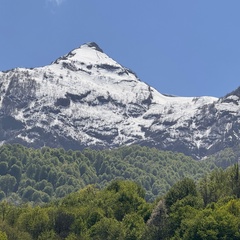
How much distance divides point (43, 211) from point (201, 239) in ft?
187

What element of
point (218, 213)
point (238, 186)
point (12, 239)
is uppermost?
point (238, 186)

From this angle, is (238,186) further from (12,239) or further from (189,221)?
(12,239)

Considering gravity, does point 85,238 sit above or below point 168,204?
below

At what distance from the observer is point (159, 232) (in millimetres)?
167250

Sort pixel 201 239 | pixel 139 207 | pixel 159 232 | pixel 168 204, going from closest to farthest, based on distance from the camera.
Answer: pixel 201 239
pixel 159 232
pixel 168 204
pixel 139 207

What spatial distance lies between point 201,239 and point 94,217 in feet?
149

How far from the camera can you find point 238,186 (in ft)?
624

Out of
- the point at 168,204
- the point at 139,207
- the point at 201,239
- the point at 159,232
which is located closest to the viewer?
the point at 201,239

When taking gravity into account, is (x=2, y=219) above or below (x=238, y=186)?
below

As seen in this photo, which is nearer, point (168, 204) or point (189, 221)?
point (189, 221)

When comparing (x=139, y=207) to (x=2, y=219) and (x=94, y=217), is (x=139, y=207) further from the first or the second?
(x=2, y=219)

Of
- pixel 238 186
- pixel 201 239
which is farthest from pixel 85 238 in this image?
pixel 238 186

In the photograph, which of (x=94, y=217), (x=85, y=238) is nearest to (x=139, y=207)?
(x=94, y=217)

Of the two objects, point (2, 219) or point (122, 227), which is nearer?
point (122, 227)
